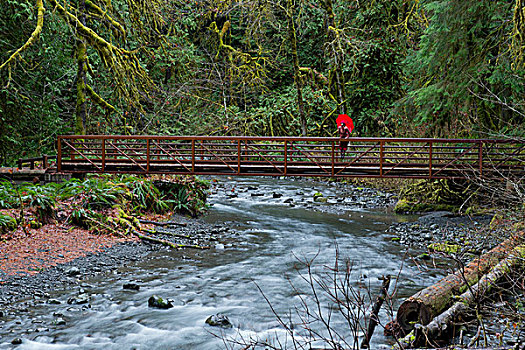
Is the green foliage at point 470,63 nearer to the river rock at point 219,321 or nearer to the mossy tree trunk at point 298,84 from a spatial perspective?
the river rock at point 219,321

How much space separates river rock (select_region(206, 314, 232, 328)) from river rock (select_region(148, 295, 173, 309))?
32.0 inches

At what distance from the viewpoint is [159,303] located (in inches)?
292

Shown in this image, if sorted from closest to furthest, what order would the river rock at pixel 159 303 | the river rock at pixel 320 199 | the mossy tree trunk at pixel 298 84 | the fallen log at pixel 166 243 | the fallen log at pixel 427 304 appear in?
the fallen log at pixel 427 304, the river rock at pixel 159 303, the fallen log at pixel 166 243, the river rock at pixel 320 199, the mossy tree trunk at pixel 298 84

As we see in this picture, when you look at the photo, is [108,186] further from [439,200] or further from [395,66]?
[395,66]

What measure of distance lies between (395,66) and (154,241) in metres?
15.7

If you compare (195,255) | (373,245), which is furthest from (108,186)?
(373,245)

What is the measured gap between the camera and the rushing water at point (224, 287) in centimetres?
649

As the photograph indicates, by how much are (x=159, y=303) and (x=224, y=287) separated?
4.41ft

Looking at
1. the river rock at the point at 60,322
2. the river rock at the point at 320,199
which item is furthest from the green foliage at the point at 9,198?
the river rock at the point at 320,199

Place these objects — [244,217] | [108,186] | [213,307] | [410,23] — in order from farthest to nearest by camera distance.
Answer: [410,23] → [244,217] → [108,186] → [213,307]

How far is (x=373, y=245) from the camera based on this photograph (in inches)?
443

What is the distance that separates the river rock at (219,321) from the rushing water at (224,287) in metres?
0.09

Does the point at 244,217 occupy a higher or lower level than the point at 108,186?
lower

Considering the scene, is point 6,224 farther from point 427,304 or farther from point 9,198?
point 427,304
